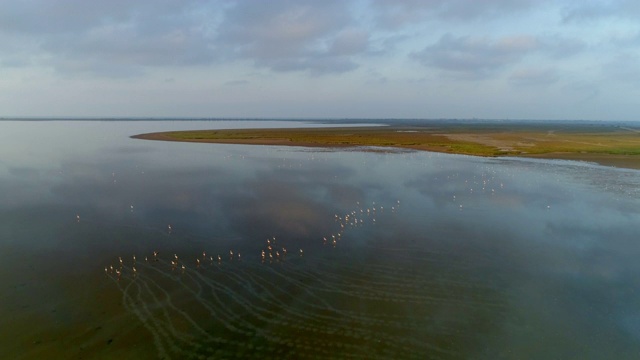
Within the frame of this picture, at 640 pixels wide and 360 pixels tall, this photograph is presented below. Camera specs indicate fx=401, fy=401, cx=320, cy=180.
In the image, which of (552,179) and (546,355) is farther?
(552,179)

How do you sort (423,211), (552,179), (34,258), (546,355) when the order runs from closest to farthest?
(546,355) → (34,258) → (423,211) → (552,179)

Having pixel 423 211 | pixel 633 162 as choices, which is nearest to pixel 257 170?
pixel 423 211

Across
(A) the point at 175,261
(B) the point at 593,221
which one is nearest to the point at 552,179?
(B) the point at 593,221

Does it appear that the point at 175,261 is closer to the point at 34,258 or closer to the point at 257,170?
the point at 34,258

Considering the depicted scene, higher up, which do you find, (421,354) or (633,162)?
(633,162)

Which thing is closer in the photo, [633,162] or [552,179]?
[552,179]

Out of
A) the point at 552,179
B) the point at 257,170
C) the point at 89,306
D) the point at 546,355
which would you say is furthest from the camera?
the point at 257,170

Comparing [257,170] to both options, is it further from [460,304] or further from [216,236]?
[460,304]
